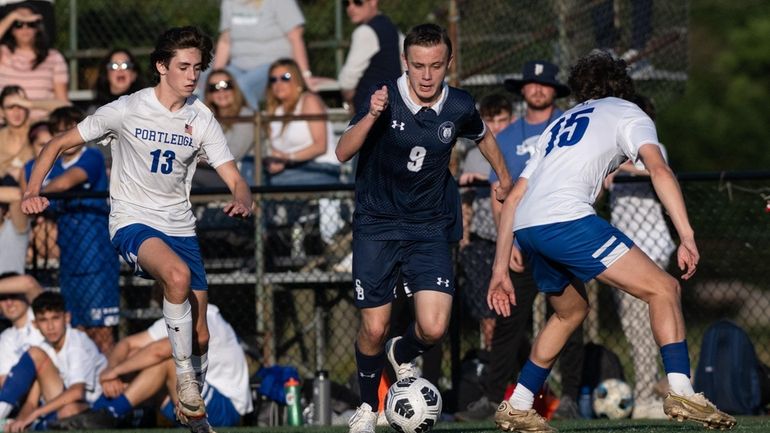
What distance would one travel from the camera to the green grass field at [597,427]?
8117 millimetres

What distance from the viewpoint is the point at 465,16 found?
513 inches

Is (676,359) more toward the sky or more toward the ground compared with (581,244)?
more toward the ground

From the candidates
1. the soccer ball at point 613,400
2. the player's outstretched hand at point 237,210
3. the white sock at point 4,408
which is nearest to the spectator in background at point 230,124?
the white sock at point 4,408

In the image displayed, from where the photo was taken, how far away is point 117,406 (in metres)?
Answer: 10.5

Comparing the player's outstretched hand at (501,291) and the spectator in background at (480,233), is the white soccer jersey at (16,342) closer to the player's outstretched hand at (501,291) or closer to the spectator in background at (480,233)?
the spectator in background at (480,233)

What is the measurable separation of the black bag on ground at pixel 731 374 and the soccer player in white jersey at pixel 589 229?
2.86m

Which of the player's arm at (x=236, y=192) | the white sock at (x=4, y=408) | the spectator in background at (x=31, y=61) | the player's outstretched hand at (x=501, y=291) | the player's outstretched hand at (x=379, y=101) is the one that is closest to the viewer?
the player's outstretched hand at (x=379, y=101)

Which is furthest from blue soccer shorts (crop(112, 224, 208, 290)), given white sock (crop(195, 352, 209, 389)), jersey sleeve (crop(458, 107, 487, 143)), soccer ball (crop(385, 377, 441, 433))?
jersey sleeve (crop(458, 107, 487, 143))

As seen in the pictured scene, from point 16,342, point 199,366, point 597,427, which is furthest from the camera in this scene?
point 16,342

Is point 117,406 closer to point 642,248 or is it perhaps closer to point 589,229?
point 642,248

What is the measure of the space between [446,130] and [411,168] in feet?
0.95

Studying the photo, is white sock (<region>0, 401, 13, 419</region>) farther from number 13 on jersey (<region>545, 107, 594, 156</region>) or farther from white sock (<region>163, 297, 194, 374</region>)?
number 13 on jersey (<region>545, 107, 594, 156</region>)

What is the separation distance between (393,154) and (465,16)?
5293mm

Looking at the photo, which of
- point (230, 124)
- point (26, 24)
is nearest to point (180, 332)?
point (230, 124)
